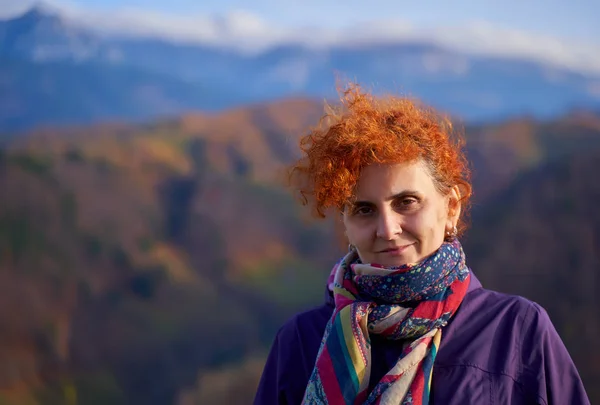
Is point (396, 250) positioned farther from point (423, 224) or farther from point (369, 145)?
point (369, 145)

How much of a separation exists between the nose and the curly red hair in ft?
0.32

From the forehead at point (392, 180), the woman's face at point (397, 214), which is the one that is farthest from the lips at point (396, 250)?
the forehead at point (392, 180)

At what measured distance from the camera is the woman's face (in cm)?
146

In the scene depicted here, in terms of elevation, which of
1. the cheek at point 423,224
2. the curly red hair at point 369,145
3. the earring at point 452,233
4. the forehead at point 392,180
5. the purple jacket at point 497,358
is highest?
the curly red hair at point 369,145

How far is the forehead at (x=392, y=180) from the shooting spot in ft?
4.79

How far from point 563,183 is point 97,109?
4.50m

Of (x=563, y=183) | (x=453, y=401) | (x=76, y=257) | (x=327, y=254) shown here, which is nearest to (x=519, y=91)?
(x=563, y=183)

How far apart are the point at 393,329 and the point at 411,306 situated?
77 mm

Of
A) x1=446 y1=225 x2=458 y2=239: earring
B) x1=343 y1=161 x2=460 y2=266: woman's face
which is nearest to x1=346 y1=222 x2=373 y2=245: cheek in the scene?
x1=343 y1=161 x2=460 y2=266: woman's face

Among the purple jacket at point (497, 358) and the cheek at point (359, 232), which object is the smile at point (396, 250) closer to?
the cheek at point (359, 232)

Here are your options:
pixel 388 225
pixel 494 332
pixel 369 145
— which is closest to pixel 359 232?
pixel 388 225

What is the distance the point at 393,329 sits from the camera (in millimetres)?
1447

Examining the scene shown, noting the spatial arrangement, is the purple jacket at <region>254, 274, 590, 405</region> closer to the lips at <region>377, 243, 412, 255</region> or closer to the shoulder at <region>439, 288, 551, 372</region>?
the shoulder at <region>439, 288, 551, 372</region>

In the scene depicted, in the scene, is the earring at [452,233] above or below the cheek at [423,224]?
below
